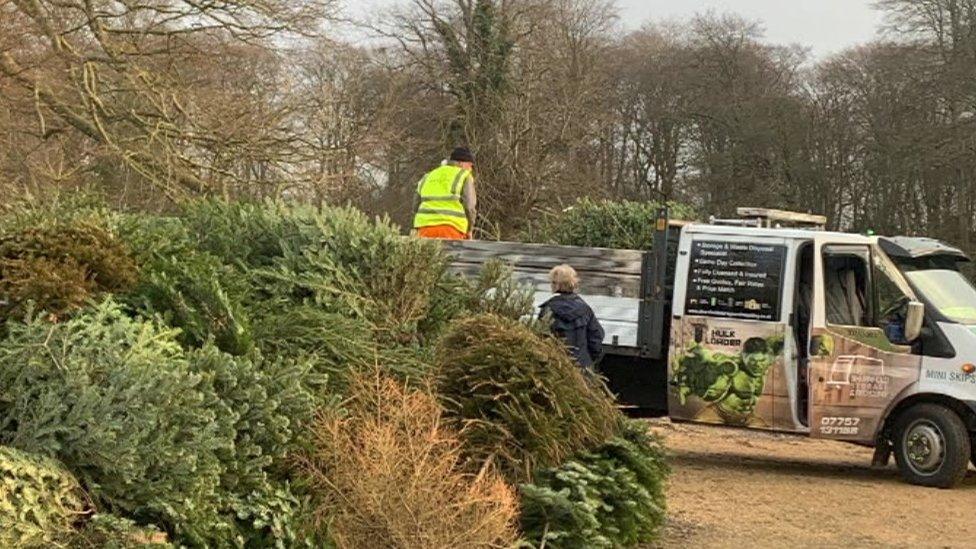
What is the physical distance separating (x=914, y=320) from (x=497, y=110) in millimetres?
24660

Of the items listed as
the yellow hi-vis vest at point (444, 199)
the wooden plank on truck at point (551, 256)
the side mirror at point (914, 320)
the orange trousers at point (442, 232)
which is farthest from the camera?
the orange trousers at point (442, 232)

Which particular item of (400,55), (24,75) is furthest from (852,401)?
(400,55)

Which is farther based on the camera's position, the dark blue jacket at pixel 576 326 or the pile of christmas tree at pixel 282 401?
the dark blue jacket at pixel 576 326

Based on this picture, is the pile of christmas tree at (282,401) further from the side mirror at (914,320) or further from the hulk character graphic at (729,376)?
the side mirror at (914,320)

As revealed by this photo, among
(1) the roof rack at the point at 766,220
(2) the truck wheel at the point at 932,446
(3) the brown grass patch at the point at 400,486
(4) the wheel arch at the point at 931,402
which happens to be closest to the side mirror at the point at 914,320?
(4) the wheel arch at the point at 931,402

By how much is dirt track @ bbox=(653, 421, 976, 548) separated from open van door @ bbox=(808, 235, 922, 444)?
61cm

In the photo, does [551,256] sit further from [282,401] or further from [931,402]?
[282,401]

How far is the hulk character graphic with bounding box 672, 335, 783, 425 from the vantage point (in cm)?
1173

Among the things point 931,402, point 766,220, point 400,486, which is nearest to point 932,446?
point 931,402

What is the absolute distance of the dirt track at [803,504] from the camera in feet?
29.0

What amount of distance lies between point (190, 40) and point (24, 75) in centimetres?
193

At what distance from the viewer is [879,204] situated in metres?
45.8

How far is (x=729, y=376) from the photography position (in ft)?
38.9

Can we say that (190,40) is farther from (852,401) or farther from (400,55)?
(400,55)
